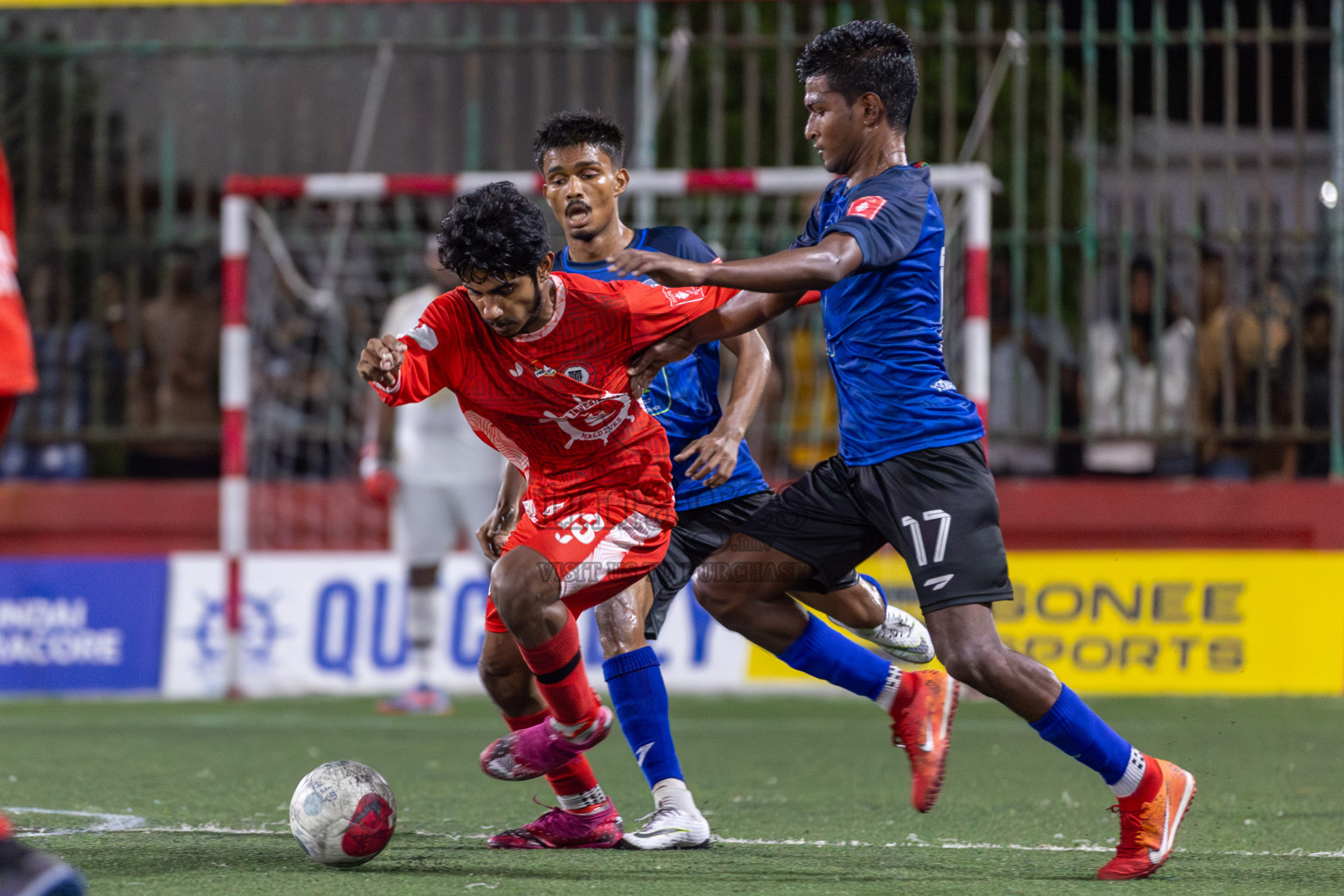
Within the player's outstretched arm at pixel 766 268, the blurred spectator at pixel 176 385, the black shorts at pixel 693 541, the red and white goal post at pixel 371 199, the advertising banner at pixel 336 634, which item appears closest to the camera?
the player's outstretched arm at pixel 766 268

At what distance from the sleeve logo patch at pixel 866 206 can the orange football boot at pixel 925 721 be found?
4.29 feet

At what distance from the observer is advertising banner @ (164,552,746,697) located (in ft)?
29.9

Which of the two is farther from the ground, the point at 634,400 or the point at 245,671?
the point at 634,400

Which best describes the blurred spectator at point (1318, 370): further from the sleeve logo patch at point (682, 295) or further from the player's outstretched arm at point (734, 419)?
the sleeve logo patch at point (682, 295)

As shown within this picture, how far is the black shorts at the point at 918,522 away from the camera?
415 centimetres

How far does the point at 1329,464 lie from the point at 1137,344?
48.4 inches

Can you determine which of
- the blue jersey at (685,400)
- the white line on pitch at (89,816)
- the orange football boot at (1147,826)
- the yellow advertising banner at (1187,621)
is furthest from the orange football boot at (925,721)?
the yellow advertising banner at (1187,621)

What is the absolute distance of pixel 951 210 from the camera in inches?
360

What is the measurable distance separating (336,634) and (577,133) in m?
4.96

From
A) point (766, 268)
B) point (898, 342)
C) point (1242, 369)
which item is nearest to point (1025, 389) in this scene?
point (1242, 369)

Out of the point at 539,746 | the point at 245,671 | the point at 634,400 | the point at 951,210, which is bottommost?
the point at 245,671

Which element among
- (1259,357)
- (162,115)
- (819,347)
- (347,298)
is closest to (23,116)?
(162,115)

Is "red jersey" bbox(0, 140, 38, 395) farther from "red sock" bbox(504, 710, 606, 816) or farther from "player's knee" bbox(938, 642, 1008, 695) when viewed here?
"player's knee" bbox(938, 642, 1008, 695)

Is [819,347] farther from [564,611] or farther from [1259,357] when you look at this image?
[564,611]
